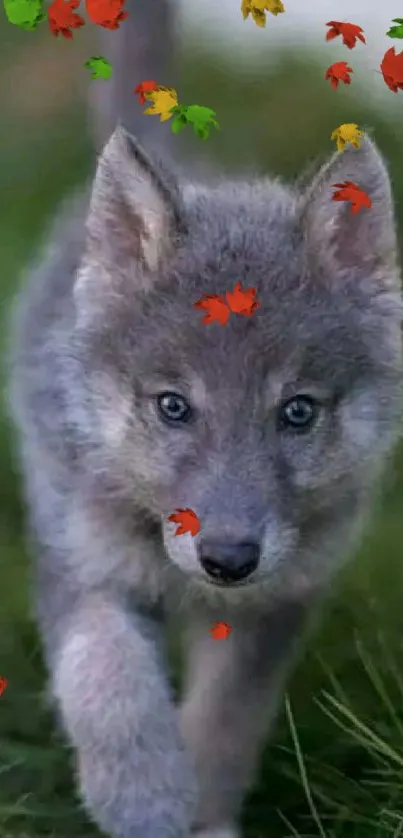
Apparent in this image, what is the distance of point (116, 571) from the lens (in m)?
1.88

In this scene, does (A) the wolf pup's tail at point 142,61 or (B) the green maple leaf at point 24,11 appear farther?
(A) the wolf pup's tail at point 142,61

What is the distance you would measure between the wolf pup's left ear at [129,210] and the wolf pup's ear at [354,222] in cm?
18

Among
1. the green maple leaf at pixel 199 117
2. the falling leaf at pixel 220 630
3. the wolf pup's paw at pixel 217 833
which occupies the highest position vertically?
the green maple leaf at pixel 199 117

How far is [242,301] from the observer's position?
1.69m

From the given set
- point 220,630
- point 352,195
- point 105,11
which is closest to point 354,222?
point 352,195

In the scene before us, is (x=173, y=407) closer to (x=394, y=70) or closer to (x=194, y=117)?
(x=194, y=117)

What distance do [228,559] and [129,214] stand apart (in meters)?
0.50

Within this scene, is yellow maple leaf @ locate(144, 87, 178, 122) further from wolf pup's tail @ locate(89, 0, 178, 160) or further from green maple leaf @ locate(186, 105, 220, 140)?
wolf pup's tail @ locate(89, 0, 178, 160)

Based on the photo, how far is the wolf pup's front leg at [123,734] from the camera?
177 centimetres

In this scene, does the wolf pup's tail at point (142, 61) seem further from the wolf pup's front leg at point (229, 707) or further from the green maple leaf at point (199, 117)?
the wolf pup's front leg at point (229, 707)

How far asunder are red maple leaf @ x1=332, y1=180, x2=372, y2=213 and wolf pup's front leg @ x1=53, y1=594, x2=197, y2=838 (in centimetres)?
63

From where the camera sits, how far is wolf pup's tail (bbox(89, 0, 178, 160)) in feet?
7.97

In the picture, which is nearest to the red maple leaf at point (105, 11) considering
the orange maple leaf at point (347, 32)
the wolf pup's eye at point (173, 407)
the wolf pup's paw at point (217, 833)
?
the orange maple leaf at point (347, 32)

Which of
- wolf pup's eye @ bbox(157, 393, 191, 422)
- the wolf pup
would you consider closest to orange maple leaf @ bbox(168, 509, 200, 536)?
the wolf pup
